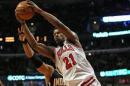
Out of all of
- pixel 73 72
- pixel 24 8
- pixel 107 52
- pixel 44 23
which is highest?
pixel 24 8

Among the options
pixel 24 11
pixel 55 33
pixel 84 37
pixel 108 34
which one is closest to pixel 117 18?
pixel 108 34

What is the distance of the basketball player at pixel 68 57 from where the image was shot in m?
4.02

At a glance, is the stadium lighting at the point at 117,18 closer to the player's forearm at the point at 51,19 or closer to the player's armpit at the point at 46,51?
the player's armpit at the point at 46,51

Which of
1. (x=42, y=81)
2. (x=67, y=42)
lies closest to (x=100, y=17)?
(x=42, y=81)

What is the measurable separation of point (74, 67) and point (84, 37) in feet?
87.0

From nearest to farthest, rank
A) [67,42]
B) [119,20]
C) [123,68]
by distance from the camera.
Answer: [67,42], [123,68], [119,20]

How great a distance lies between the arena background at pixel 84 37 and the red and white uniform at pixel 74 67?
2401cm

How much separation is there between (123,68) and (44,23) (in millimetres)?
7617

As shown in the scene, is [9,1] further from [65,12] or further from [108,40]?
[108,40]

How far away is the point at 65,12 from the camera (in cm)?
3209

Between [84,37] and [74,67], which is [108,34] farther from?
[74,67]

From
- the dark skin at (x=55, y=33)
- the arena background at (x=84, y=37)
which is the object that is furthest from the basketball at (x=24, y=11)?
the arena background at (x=84, y=37)

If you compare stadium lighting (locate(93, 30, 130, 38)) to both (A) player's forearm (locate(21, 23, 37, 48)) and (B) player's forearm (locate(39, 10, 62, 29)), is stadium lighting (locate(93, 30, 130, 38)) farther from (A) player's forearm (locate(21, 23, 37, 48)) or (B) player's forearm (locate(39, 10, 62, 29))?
(B) player's forearm (locate(39, 10, 62, 29))

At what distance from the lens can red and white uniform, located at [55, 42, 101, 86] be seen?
158 inches
